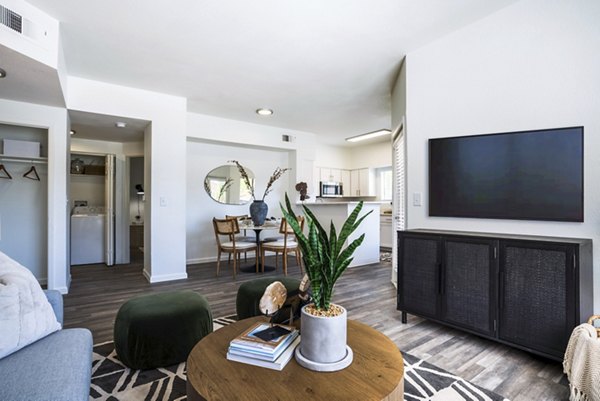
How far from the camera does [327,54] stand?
3.01m

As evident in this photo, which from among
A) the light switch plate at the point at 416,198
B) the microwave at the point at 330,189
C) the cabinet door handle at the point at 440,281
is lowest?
the cabinet door handle at the point at 440,281

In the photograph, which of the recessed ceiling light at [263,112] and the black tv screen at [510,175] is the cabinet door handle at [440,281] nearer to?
the black tv screen at [510,175]

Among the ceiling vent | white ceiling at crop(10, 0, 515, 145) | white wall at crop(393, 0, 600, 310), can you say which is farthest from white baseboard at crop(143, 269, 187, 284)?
white wall at crop(393, 0, 600, 310)

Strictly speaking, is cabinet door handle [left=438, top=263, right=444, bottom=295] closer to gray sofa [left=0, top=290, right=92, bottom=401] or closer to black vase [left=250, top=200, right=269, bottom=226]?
gray sofa [left=0, top=290, right=92, bottom=401]

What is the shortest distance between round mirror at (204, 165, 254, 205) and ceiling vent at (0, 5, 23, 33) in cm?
346

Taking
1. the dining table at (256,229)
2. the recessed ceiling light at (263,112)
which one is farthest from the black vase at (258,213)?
the recessed ceiling light at (263,112)

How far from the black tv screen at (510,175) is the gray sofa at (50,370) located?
273cm

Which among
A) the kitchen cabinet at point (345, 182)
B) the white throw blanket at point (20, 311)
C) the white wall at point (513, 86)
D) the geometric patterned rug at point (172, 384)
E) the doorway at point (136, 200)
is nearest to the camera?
the white throw blanket at point (20, 311)

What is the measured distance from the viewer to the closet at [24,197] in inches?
149

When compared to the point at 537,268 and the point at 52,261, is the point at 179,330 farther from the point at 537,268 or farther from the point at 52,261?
→ the point at 52,261

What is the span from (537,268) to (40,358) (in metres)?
2.69

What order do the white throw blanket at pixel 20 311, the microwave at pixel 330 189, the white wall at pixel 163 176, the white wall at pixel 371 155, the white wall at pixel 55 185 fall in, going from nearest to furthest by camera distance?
the white throw blanket at pixel 20 311 < the white wall at pixel 55 185 < the white wall at pixel 163 176 < the white wall at pixel 371 155 < the microwave at pixel 330 189

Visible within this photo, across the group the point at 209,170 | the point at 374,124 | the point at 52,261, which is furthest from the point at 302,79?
the point at 52,261

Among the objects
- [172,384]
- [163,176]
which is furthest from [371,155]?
[172,384]
